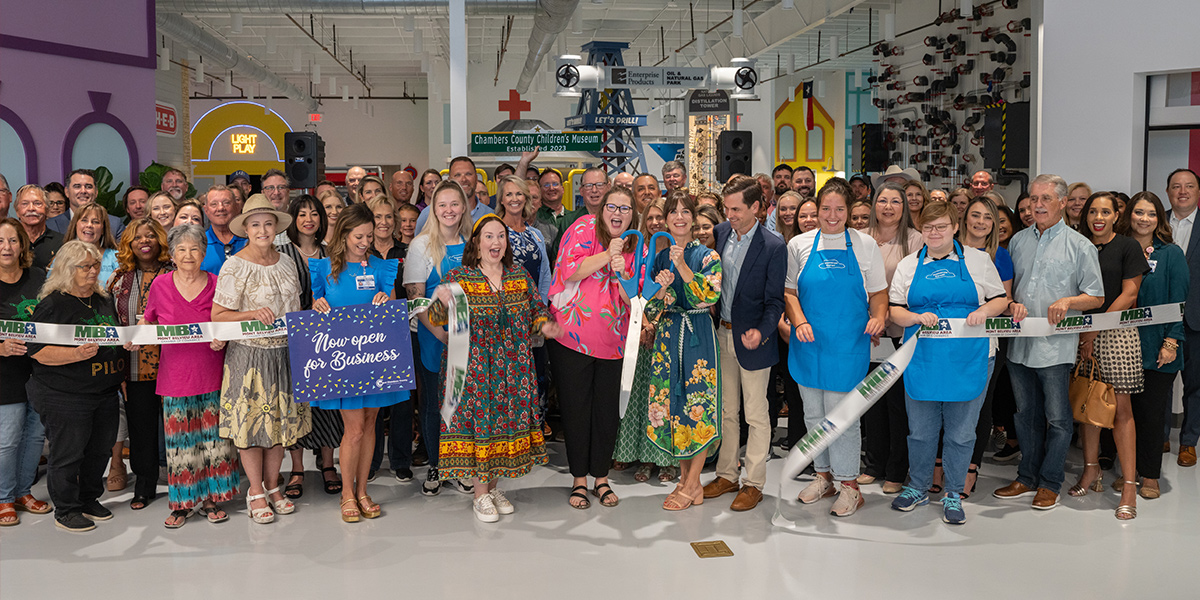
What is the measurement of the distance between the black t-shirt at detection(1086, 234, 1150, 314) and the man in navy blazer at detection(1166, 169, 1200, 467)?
960mm

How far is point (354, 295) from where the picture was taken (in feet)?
13.8

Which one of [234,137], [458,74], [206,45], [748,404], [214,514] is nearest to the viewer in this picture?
[214,514]

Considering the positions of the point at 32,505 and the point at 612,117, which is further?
the point at 612,117

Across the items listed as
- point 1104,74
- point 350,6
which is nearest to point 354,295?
point 1104,74

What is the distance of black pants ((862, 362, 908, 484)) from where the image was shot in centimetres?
459

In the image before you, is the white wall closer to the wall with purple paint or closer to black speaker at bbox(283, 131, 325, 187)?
black speaker at bbox(283, 131, 325, 187)

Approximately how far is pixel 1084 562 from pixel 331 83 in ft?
59.3

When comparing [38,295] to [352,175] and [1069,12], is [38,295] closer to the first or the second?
[352,175]

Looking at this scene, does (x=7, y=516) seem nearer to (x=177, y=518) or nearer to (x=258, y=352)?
(x=177, y=518)

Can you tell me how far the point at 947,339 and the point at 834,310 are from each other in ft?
1.74

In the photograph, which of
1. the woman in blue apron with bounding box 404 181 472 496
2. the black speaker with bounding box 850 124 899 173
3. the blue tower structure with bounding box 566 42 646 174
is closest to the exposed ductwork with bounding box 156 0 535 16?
the blue tower structure with bounding box 566 42 646 174

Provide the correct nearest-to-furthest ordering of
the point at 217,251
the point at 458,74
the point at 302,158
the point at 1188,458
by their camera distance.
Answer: the point at 217,251 → the point at 1188,458 → the point at 458,74 → the point at 302,158

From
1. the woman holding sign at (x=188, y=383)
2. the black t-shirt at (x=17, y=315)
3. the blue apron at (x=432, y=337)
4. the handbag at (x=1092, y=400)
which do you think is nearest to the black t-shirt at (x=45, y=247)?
the black t-shirt at (x=17, y=315)

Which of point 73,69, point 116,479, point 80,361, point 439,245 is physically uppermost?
point 73,69
